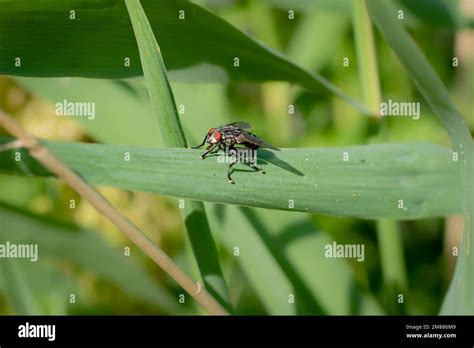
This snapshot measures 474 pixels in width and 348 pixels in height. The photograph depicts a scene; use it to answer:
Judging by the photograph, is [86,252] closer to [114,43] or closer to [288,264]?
[288,264]

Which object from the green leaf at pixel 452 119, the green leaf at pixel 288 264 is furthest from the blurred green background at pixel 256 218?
the green leaf at pixel 452 119

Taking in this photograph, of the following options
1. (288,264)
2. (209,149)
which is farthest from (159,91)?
(288,264)

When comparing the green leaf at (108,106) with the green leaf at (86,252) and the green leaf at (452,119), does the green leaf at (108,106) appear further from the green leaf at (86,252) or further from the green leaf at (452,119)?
the green leaf at (452,119)

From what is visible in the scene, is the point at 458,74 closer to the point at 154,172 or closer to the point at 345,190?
the point at 345,190

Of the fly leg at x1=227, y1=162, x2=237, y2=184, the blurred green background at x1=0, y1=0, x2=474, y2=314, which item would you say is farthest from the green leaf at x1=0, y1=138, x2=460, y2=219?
the blurred green background at x1=0, y1=0, x2=474, y2=314

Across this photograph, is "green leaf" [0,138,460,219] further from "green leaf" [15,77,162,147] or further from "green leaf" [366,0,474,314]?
"green leaf" [15,77,162,147]

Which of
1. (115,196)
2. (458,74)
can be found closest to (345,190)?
(115,196)
